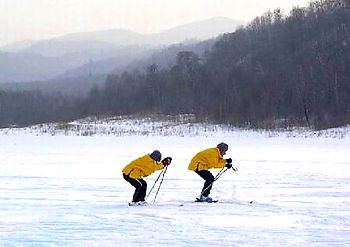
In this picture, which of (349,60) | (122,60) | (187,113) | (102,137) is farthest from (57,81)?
(102,137)

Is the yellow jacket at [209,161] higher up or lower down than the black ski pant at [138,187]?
higher up

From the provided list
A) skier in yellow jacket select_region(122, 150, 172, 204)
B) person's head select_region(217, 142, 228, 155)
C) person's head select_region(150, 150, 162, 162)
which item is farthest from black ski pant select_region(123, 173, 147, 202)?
person's head select_region(217, 142, 228, 155)

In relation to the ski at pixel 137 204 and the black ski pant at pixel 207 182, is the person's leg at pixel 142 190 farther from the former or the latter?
the black ski pant at pixel 207 182

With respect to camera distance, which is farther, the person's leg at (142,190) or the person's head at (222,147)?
the person's head at (222,147)

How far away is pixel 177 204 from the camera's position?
1059 centimetres

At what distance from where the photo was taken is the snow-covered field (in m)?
7.88

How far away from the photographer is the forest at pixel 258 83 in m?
49.4

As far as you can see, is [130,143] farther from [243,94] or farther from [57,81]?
[57,81]

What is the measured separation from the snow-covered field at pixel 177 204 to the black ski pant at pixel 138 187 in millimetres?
287

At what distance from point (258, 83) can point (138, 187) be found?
49.4 meters

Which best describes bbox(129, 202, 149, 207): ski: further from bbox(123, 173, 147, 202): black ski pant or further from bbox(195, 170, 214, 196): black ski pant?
bbox(195, 170, 214, 196): black ski pant

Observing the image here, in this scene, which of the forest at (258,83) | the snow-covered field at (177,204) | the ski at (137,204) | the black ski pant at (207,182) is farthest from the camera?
the forest at (258,83)

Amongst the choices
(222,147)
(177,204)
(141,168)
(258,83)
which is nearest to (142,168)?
(141,168)

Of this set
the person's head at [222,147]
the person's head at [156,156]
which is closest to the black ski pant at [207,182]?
the person's head at [222,147]
